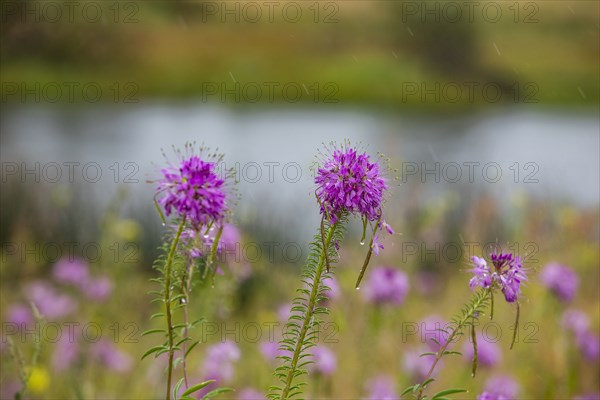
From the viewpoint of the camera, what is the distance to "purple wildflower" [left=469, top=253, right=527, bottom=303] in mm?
1566

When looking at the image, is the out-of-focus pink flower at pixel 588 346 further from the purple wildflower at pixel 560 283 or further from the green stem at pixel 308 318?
the green stem at pixel 308 318

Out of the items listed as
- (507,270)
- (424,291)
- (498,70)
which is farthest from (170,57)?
(507,270)

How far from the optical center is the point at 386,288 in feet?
11.4

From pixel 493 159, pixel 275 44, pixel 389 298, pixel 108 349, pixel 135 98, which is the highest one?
pixel 275 44

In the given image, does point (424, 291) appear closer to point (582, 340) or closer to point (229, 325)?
point (229, 325)

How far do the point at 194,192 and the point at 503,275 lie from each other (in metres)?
0.76

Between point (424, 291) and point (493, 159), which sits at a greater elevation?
point (493, 159)

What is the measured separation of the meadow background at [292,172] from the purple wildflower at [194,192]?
0.07 meters

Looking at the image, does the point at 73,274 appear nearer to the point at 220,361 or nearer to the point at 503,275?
the point at 220,361

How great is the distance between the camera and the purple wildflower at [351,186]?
5.16 feet

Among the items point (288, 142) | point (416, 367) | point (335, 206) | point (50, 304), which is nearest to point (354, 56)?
point (288, 142)

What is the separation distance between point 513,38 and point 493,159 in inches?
2099

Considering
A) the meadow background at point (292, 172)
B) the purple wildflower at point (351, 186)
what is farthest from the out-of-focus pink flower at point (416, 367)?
the purple wildflower at point (351, 186)

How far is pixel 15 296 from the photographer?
19.4 ft
